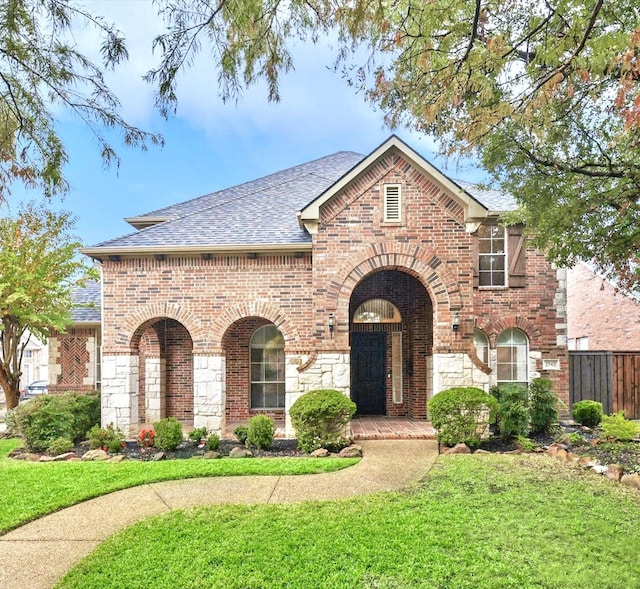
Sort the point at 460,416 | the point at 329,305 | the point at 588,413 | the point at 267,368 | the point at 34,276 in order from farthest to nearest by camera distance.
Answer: the point at 267,368 → the point at 588,413 → the point at 34,276 → the point at 329,305 → the point at 460,416

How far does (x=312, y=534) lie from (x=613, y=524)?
3.37m

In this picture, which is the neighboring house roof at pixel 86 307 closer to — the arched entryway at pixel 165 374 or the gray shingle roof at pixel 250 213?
the arched entryway at pixel 165 374

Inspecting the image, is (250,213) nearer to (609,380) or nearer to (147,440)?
(147,440)

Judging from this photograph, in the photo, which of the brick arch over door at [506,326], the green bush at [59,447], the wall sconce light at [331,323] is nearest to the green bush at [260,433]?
the wall sconce light at [331,323]

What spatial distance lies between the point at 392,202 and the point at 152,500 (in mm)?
7209

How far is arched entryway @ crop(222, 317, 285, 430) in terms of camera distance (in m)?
11.3

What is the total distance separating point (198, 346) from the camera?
9617 millimetres

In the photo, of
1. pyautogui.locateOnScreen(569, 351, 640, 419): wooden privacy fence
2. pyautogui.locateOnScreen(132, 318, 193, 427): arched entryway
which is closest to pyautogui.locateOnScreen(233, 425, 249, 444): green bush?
pyautogui.locateOnScreen(132, 318, 193, 427): arched entryway

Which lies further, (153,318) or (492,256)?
(492,256)

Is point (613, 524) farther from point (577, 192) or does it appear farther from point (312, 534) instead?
point (577, 192)

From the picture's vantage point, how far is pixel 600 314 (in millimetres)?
17000

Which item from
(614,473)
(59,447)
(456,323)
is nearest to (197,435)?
(59,447)

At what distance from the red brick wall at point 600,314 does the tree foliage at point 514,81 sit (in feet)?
28.5

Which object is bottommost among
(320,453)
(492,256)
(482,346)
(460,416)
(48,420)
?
(320,453)
